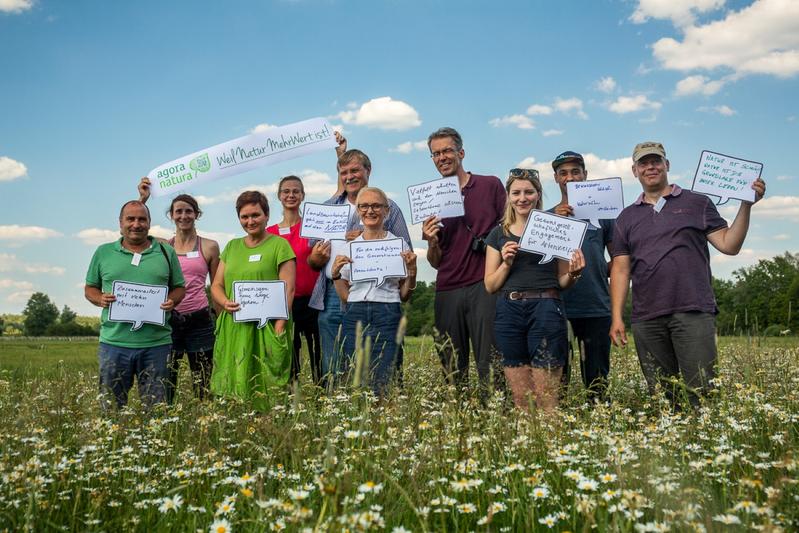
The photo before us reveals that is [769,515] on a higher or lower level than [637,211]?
lower

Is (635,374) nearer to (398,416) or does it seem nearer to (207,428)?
(398,416)

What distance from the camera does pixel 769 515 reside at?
2861 millimetres

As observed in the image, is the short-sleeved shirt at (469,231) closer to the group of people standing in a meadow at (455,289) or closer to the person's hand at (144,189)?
the group of people standing in a meadow at (455,289)

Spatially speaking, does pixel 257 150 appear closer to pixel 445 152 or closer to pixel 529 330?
pixel 445 152

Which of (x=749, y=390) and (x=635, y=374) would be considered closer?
(x=749, y=390)

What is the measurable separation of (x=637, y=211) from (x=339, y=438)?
4.10 meters

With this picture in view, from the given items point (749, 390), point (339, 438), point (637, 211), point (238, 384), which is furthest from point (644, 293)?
point (238, 384)

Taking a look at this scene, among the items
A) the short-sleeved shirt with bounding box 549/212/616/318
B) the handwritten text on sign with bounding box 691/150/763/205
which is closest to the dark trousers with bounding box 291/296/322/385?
the short-sleeved shirt with bounding box 549/212/616/318

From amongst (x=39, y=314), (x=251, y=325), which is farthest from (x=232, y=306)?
(x=39, y=314)

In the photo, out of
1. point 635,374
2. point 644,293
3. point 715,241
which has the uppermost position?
point 715,241

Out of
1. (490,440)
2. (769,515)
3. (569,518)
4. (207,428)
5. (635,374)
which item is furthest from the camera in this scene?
(635,374)

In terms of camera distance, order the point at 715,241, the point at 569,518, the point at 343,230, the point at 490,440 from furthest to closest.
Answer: the point at 343,230, the point at 715,241, the point at 490,440, the point at 569,518

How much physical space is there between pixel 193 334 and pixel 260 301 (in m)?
1.46

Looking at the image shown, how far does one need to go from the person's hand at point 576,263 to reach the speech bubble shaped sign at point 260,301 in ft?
9.57
